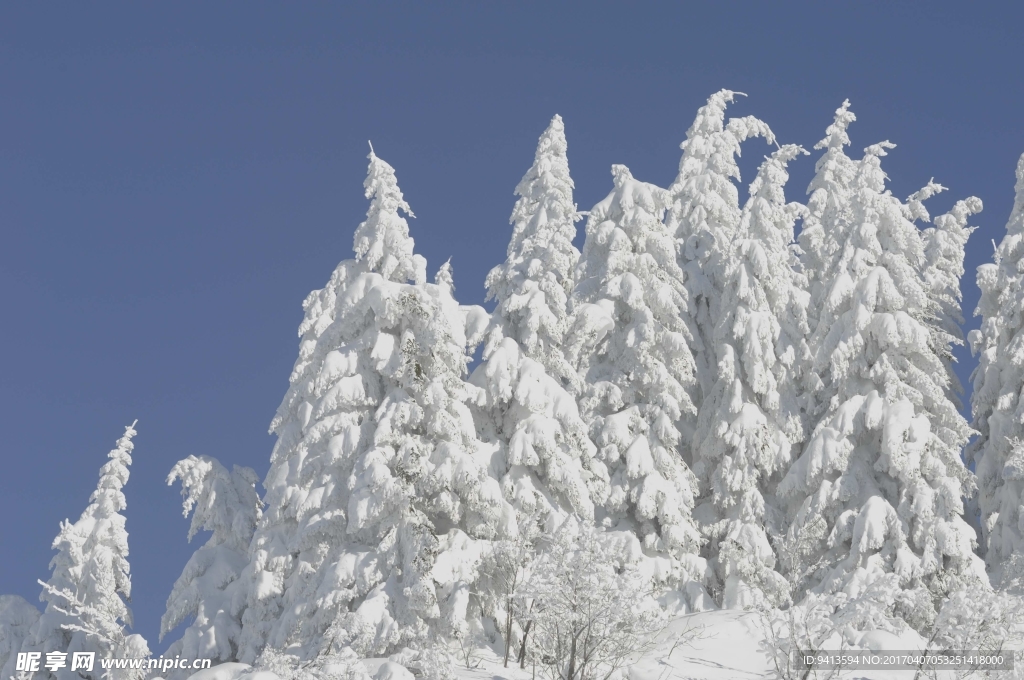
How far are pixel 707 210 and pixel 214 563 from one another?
67.4 feet

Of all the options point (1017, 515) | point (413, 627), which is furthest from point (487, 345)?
point (1017, 515)

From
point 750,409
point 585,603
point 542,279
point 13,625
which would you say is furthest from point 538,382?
point 13,625

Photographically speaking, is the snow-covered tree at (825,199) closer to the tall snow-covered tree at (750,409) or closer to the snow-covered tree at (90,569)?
the tall snow-covered tree at (750,409)

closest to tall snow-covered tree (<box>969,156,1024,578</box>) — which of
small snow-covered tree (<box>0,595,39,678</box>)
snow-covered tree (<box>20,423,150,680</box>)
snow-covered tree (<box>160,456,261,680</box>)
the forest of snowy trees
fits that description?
the forest of snowy trees

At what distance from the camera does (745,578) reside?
29.7 m

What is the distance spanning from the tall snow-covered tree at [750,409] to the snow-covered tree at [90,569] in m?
19.9

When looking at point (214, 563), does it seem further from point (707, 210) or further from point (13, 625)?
point (707, 210)

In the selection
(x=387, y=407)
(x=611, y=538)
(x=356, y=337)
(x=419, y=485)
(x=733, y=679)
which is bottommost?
(x=733, y=679)

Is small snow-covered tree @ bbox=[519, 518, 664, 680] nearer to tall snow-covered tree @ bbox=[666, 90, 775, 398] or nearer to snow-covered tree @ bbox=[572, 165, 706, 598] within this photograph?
snow-covered tree @ bbox=[572, 165, 706, 598]

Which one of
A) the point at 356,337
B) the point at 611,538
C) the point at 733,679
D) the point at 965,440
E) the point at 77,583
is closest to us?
the point at 611,538

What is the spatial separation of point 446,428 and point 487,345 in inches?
156

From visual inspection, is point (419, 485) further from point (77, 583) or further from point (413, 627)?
point (77, 583)

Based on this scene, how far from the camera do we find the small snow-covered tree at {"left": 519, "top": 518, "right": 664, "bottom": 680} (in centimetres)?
1728

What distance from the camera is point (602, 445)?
1198 inches
